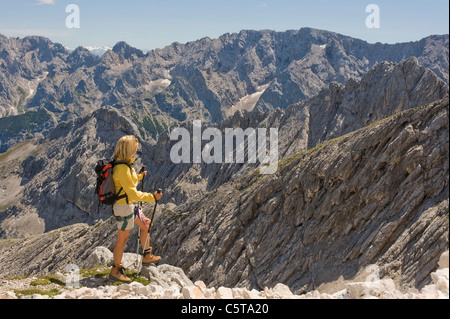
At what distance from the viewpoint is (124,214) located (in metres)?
14.8

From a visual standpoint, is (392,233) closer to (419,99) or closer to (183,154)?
(419,99)

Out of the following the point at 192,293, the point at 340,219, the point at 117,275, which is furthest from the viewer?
the point at 340,219

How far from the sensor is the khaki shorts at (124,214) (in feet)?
48.1

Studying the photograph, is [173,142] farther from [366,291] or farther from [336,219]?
[366,291]

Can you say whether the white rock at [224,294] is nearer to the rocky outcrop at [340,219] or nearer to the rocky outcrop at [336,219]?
the rocky outcrop at [336,219]

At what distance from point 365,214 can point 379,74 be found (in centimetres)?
10458

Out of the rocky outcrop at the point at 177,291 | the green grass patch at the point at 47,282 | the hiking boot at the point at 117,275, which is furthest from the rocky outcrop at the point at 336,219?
the hiking boot at the point at 117,275

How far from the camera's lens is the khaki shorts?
48.1 feet

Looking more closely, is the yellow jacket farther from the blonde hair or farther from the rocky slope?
the rocky slope

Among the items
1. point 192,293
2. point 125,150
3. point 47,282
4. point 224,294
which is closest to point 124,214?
point 125,150

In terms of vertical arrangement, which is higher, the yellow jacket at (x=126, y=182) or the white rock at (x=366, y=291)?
the yellow jacket at (x=126, y=182)

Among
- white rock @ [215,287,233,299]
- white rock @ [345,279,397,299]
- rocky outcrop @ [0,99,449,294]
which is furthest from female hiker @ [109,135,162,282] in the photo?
rocky outcrop @ [0,99,449,294]

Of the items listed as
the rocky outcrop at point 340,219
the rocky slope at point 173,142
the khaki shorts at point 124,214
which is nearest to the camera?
the khaki shorts at point 124,214
